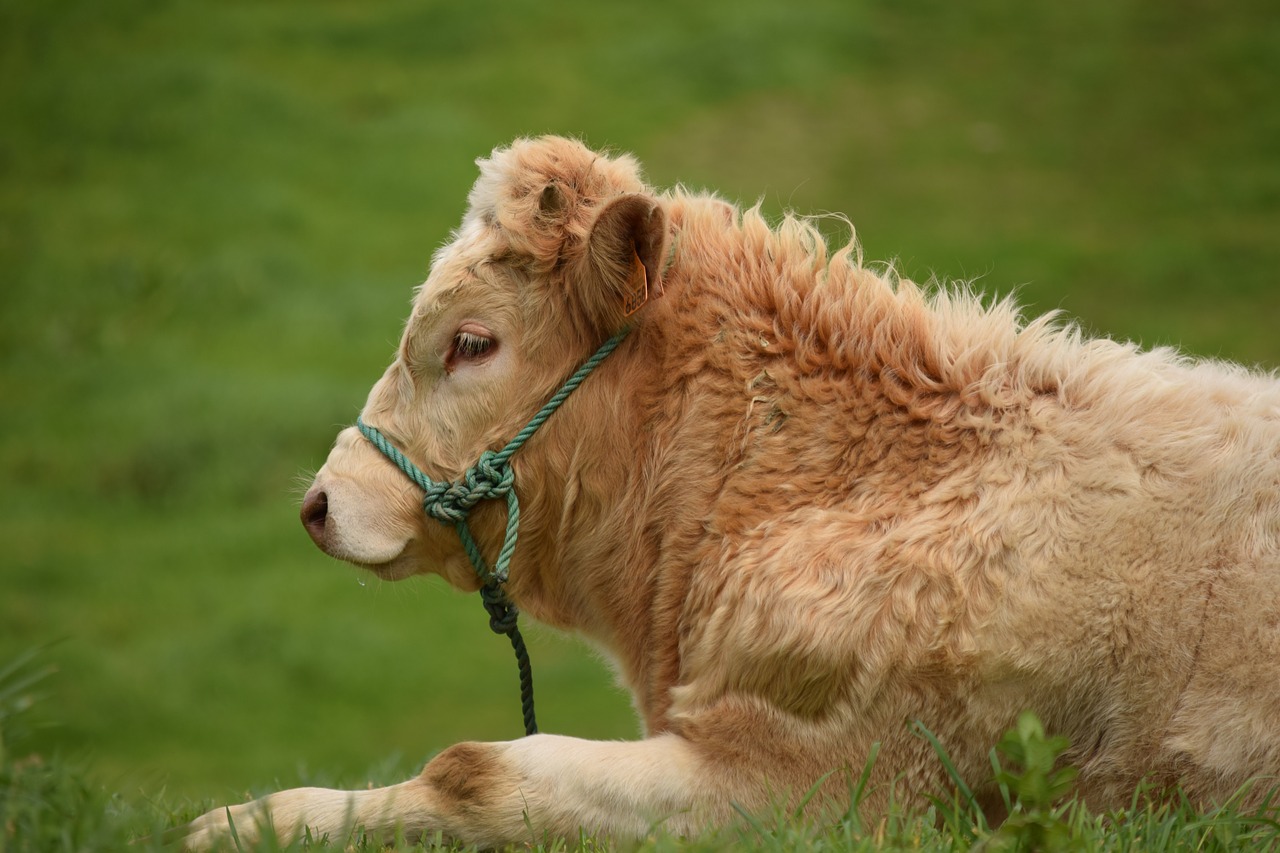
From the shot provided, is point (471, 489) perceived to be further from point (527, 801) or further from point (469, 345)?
point (527, 801)

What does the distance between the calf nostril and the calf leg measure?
0.99m

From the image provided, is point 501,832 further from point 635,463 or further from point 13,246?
point 13,246

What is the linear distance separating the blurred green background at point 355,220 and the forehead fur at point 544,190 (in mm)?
6925

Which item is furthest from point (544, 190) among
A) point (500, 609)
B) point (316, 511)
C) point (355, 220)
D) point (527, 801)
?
point (355, 220)

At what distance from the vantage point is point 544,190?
443 centimetres

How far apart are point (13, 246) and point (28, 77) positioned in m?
3.86

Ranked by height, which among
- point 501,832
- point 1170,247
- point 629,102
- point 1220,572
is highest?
point 629,102

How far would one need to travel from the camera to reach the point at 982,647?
371cm

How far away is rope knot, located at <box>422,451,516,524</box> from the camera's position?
176 inches

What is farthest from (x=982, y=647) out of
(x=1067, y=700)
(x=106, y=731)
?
(x=106, y=731)

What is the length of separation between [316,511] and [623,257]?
1.37 metres

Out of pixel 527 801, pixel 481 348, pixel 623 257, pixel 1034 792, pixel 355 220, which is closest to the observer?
pixel 1034 792

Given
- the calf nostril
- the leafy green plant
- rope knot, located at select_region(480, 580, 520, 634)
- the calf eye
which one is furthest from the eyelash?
the leafy green plant

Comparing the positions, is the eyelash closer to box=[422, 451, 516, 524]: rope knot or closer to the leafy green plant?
box=[422, 451, 516, 524]: rope knot
